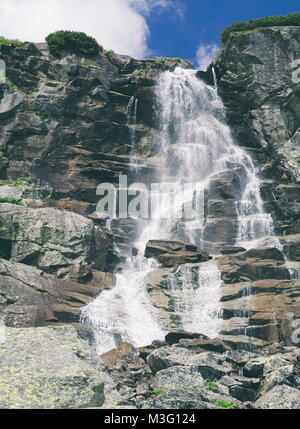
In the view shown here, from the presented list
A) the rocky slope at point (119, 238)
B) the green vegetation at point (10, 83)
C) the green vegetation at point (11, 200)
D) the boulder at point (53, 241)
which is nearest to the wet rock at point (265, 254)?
the rocky slope at point (119, 238)

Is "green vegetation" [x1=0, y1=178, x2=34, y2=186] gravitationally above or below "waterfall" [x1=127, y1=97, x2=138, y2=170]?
below

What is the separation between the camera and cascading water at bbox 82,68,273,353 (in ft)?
118

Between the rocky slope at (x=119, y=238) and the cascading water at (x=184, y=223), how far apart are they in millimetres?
1018

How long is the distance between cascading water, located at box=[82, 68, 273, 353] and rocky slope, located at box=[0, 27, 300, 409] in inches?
40.1

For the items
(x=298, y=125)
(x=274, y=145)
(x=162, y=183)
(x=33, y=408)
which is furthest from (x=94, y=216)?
(x=33, y=408)

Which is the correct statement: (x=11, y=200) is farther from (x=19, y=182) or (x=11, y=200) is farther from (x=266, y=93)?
(x=266, y=93)

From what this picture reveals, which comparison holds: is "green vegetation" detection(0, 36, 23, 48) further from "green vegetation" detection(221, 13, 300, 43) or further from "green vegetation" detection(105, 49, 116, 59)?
"green vegetation" detection(221, 13, 300, 43)

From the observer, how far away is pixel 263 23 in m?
67.1

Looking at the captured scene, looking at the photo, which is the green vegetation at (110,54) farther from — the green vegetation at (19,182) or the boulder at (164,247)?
the boulder at (164,247)
